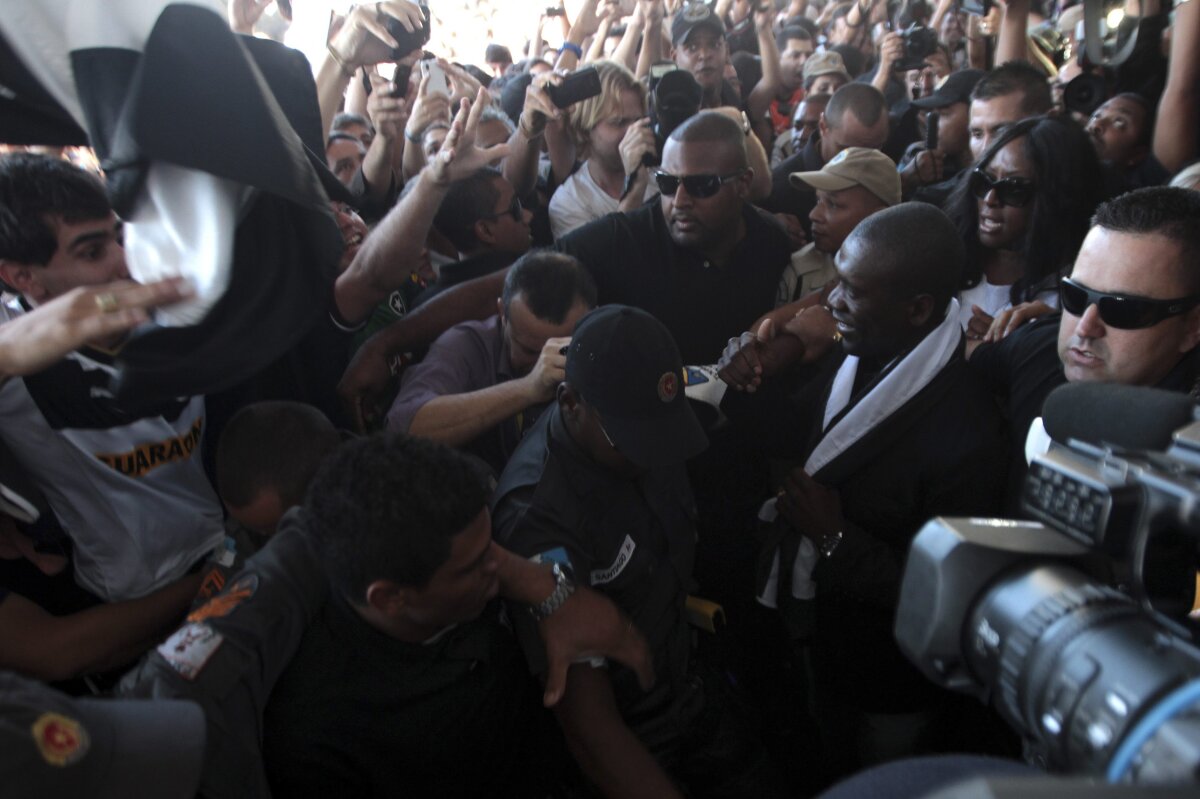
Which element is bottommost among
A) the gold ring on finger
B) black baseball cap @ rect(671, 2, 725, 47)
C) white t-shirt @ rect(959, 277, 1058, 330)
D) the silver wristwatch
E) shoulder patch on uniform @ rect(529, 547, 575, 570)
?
the silver wristwatch

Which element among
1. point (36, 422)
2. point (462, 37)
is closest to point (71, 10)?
point (36, 422)

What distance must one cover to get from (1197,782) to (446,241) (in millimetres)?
3221

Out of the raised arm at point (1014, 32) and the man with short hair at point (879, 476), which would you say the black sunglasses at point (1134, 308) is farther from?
the raised arm at point (1014, 32)

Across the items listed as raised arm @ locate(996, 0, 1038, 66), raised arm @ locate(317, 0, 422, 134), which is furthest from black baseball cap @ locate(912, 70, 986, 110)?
raised arm @ locate(317, 0, 422, 134)

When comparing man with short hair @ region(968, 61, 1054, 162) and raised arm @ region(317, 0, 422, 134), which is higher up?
raised arm @ region(317, 0, 422, 134)

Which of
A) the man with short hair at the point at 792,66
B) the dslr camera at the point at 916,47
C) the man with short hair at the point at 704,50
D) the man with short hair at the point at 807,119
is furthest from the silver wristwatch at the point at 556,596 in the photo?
the man with short hair at the point at 792,66

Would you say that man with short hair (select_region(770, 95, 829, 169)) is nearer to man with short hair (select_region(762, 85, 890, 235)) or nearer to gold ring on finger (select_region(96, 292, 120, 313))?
man with short hair (select_region(762, 85, 890, 235))

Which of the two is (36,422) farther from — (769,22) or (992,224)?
(769,22)

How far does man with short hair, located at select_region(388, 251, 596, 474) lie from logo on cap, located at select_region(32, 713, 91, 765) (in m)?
1.29

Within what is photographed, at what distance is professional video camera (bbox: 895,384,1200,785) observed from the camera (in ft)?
2.42

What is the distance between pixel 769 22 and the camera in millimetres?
6016

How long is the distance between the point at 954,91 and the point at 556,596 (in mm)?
3800

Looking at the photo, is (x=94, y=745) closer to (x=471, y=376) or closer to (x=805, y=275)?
(x=471, y=376)

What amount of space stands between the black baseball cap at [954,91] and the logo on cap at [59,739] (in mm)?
4505
